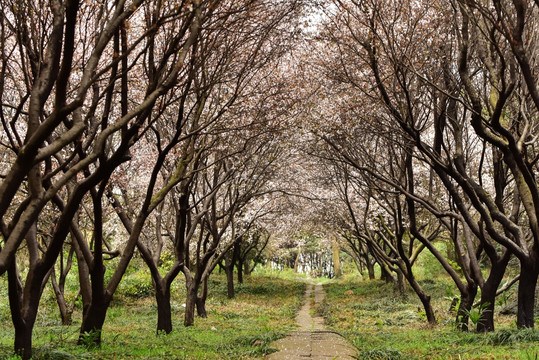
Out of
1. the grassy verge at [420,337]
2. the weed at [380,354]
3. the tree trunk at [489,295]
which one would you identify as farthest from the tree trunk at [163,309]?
the tree trunk at [489,295]


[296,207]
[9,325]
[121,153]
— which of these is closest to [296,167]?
[296,207]

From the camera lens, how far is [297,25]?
32.8 ft

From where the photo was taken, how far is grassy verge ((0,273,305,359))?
8.11 m

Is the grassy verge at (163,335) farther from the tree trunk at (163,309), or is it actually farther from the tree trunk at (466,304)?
the tree trunk at (466,304)

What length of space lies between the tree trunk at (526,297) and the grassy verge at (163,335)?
4731mm

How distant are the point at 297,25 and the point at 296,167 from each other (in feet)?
34.9

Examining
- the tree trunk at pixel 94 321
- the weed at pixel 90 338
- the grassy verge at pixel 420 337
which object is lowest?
the grassy verge at pixel 420 337

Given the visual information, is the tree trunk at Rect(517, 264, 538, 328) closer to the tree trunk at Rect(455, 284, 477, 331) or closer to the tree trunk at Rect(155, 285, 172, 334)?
the tree trunk at Rect(455, 284, 477, 331)

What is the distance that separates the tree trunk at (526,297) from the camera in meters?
8.91

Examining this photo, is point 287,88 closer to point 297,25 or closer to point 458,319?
point 297,25

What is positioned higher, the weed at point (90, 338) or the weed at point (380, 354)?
the weed at point (90, 338)

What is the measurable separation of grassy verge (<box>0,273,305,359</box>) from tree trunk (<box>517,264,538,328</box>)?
473 centimetres

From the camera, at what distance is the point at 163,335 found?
35.4 feet

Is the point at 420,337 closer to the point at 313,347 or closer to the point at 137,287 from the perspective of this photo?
Answer: the point at 313,347
